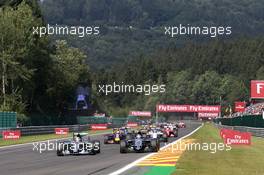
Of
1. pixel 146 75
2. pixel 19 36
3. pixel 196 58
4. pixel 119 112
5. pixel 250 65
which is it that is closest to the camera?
pixel 19 36

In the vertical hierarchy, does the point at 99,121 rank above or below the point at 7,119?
below

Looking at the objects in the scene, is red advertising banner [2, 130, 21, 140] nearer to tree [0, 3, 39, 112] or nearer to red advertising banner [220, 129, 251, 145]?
red advertising banner [220, 129, 251, 145]

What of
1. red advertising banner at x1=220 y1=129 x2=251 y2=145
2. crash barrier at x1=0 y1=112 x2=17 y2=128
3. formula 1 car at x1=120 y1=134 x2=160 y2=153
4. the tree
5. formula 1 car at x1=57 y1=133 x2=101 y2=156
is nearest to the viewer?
formula 1 car at x1=57 y1=133 x2=101 y2=156

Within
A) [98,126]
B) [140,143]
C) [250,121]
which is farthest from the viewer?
[98,126]

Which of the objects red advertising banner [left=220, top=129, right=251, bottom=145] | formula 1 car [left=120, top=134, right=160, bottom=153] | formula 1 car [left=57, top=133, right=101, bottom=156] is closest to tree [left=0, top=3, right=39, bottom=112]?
red advertising banner [left=220, top=129, right=251, bottom=145]

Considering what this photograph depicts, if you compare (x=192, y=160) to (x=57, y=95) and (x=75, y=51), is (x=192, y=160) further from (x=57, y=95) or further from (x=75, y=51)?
(x=75, y=51)

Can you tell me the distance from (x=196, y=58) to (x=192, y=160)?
17144 centimetres

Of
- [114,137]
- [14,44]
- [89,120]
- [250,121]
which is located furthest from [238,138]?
[89,120]

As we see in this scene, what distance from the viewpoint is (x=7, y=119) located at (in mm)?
42688

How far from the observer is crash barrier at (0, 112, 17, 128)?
4162 centimetres

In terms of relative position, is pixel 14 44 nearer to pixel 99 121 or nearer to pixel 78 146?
pixel 99 121

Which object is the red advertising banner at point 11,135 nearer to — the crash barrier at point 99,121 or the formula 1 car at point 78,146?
the formula 1 car at point 78,146

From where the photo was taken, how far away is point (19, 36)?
58344 mm

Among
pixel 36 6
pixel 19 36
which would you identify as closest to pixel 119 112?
pixel 36 6
